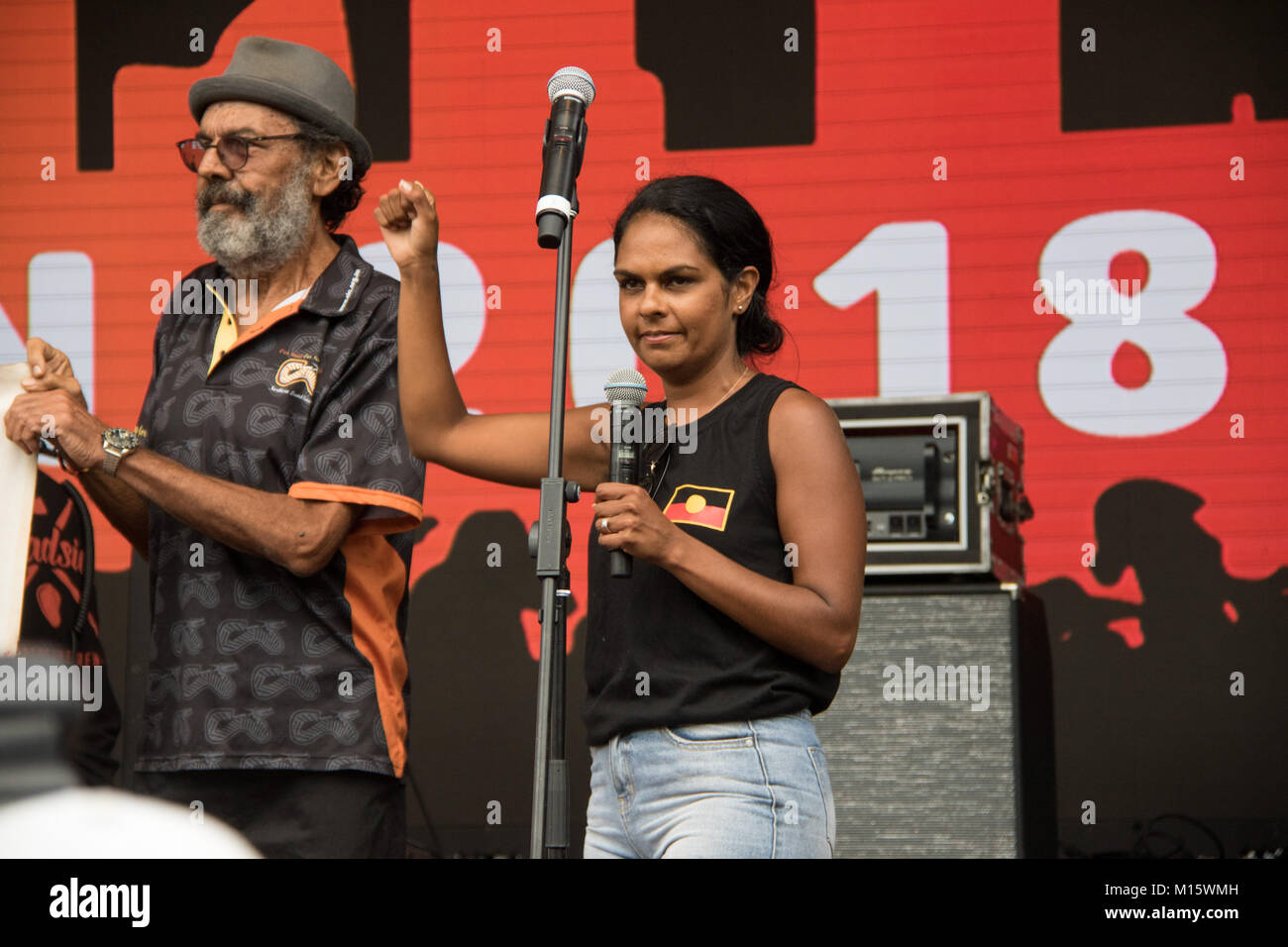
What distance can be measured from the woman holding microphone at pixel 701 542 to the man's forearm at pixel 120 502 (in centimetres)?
63

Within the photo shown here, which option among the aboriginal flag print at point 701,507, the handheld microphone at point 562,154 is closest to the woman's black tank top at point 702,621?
the aboriginal flag print at point 701,507

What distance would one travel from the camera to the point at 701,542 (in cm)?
188

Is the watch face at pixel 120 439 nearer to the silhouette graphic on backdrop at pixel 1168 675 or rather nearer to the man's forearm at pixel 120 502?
the man's forearm at pixel 120 502

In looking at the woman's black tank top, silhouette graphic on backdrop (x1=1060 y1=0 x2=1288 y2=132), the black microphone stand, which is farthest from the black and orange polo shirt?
silhouette graphic on backdrop (x1=1060 y1=0 x2=1288 y2=132)

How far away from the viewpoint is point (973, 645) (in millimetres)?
3559

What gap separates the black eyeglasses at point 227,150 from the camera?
260cm

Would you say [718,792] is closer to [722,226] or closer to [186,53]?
[722,226]

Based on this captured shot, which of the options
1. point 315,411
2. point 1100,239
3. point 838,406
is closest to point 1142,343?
point 1100,239

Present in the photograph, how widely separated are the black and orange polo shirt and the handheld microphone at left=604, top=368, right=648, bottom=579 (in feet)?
1.91

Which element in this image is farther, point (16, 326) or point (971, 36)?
point (16, 326)

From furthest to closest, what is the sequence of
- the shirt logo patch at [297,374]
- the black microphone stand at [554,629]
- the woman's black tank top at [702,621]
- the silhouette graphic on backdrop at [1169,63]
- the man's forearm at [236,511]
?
1. the silhouette graphic on backdrop at [1169,63]
2. the shirt logo patch at [297,374]
3. the man's forearm at [236,511]
4. the woman's black tank top at [702,621]
5. the black microphone stand at [554,629]

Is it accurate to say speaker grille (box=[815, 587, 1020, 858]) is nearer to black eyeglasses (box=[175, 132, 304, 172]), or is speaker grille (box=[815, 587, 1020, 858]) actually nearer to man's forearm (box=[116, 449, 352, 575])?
man's forearm (box=[116, 449, 352, 575])
